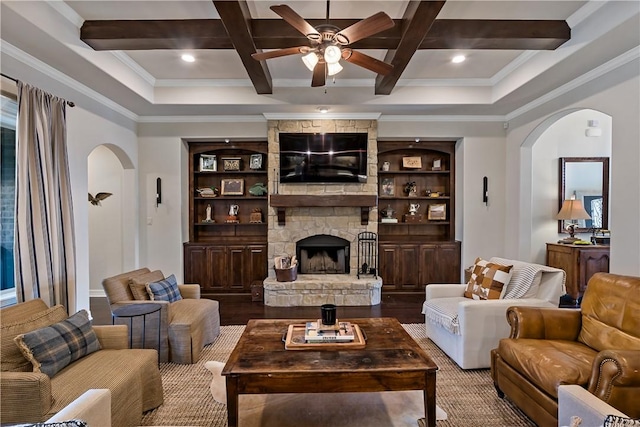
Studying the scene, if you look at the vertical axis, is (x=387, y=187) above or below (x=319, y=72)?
below

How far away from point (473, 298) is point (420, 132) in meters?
3.09

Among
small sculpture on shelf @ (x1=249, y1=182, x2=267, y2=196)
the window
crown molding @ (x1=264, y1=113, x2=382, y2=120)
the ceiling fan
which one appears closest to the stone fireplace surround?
crown molding @ (x1=264, y1=113, x2=382, y2=120)

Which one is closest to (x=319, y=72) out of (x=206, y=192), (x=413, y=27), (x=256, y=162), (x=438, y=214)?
(x=413, y=27)

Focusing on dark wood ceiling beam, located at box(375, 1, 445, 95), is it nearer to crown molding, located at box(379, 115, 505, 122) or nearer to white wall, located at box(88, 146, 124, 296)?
crown molding, located at box(379, 115, 505, 122)

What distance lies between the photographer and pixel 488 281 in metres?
3.54

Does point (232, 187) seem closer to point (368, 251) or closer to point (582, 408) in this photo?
point (368, 251)

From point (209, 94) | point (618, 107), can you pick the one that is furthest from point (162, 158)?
point (618, 107)

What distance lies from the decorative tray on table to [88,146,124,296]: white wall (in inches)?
180

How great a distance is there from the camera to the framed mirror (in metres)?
5.89

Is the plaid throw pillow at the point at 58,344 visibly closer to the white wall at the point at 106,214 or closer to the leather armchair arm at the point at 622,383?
the leather armchair arm at the point at 622,383

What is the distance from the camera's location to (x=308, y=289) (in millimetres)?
5379

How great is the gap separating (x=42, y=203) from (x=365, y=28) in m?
3.25

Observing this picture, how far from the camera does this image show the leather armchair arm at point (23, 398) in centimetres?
185

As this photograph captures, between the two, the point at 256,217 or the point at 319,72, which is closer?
the point at 319,72
